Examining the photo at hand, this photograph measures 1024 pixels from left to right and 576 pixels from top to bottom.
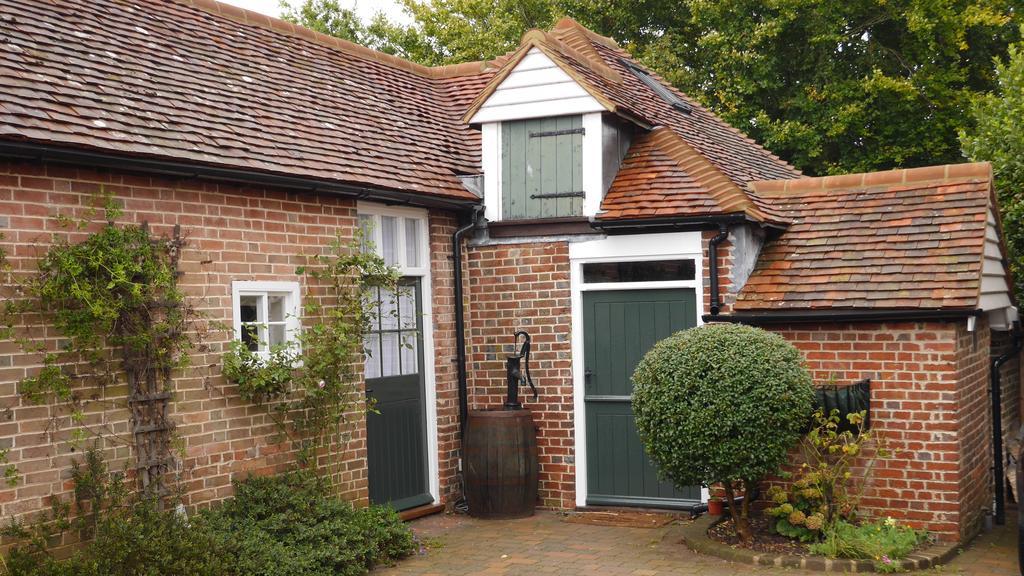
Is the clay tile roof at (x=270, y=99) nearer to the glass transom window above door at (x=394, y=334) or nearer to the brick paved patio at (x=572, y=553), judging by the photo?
the glass transom window above door at (x=394, y=334)

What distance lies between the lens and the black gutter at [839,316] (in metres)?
8.09

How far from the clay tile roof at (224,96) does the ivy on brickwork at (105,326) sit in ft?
2.11

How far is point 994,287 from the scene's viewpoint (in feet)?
29.9

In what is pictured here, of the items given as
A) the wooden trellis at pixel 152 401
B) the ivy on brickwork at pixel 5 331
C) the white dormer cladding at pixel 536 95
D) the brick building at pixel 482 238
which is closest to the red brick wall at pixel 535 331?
the brick building at pixel 482 238

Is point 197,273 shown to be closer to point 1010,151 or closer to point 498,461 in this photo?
point 498,461

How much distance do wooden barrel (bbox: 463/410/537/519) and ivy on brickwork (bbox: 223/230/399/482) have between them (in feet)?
4.51

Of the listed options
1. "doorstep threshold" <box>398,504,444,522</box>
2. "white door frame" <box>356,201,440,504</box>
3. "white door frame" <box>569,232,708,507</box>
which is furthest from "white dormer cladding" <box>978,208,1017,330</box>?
"doorstep threshold" <box>398,504,444,522</box>

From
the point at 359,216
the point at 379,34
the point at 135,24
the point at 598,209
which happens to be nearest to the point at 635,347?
the point at 598,209

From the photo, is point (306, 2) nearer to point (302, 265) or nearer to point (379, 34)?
point (379, 34)

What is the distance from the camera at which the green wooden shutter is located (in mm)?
10133

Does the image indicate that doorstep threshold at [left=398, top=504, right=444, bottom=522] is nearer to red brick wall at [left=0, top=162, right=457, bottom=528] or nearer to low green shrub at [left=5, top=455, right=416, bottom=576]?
red brick wall at [left=0, top=162, right=457, bottom=528]

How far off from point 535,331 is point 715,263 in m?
2.03

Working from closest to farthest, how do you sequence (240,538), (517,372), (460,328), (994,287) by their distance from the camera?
(240,538) → (994,287) → (517,372) → (460,328)

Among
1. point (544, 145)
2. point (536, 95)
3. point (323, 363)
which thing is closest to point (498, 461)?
point (323, 363)
